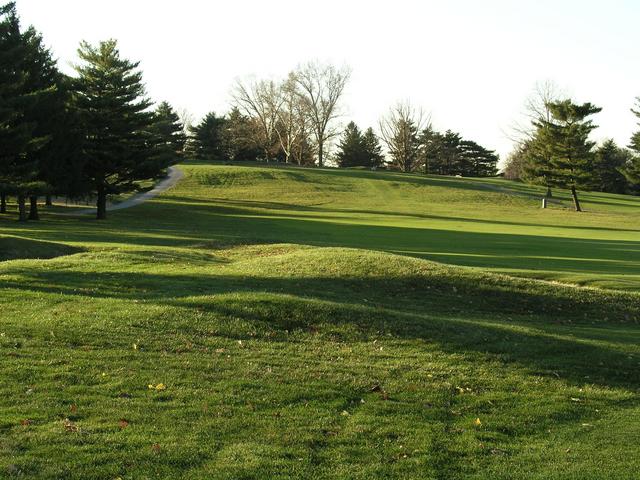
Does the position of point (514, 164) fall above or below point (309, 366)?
above

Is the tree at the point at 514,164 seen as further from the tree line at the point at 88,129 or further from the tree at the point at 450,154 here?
the tree line at the point at 88,129

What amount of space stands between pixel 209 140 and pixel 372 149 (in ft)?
96.4

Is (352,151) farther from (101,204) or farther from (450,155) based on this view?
(101,204)

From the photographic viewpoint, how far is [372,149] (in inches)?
4441

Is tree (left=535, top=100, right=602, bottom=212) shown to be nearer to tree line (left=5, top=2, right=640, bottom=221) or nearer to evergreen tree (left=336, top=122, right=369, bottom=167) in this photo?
tree line (left=5, top=2, right=640, bottom=221)

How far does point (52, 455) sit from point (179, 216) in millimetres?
42221

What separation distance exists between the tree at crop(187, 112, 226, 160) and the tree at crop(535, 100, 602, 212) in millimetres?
54472

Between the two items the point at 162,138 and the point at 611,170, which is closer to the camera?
the point at 162,138

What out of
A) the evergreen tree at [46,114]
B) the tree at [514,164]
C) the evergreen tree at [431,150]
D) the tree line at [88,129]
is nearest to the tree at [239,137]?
the evergreen tree at [431,150]

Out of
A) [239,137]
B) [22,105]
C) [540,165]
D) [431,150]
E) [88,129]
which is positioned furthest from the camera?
[431,150]

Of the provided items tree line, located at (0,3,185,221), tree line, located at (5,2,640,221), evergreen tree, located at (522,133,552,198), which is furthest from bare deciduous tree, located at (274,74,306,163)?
tree line, located at (0,3,185,221)

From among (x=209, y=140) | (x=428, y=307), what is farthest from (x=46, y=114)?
(x=209, y=140)

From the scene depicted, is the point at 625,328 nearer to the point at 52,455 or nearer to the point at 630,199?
the point at 52,455

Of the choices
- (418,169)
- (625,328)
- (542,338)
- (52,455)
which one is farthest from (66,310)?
(418,169)
